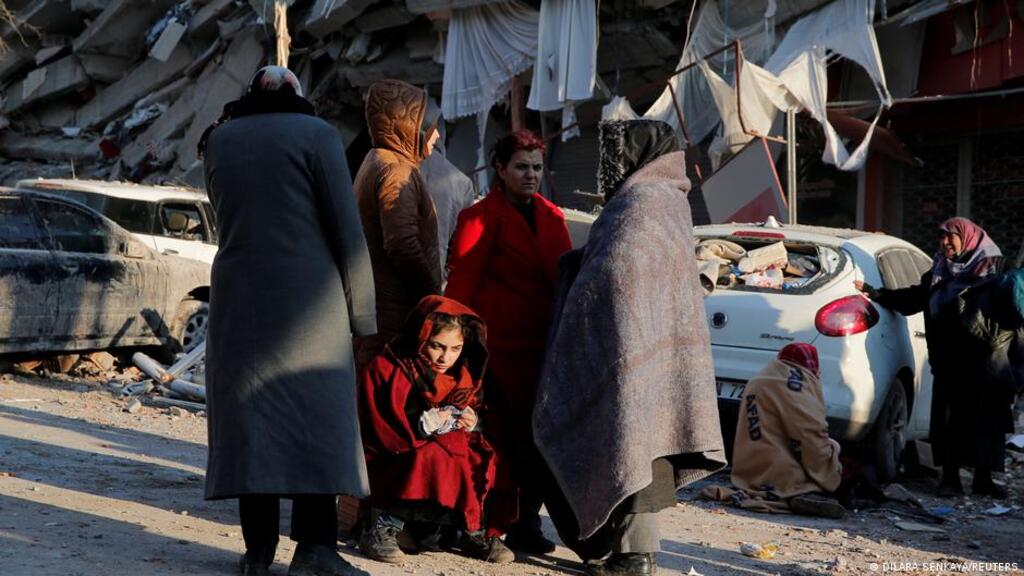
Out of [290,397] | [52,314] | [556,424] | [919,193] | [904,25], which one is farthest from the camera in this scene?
[919,193]

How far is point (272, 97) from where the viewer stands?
4.56 m

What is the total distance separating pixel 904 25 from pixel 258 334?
11.4 m

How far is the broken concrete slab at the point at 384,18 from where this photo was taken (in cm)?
2007

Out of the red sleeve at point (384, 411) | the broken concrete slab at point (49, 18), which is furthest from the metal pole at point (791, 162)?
the broken concrete slab at point (49, 18)

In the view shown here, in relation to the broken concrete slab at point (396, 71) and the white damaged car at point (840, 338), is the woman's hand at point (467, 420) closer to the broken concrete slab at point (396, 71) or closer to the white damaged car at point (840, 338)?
the white damaged car at point (840, 338)

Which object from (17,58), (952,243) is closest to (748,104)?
(952,243)

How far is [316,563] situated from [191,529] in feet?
4.09

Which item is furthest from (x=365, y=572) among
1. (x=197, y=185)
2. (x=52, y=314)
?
(x=197, y=185)

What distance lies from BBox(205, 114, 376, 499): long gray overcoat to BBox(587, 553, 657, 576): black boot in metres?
1.11

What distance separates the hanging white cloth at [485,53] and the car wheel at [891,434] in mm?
10215

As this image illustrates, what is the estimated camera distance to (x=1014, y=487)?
8.91 metres

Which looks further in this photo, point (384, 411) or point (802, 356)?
point (802, 356)

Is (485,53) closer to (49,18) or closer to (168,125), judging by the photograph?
(168,125)

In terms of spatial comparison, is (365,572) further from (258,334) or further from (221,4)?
(221,4)
